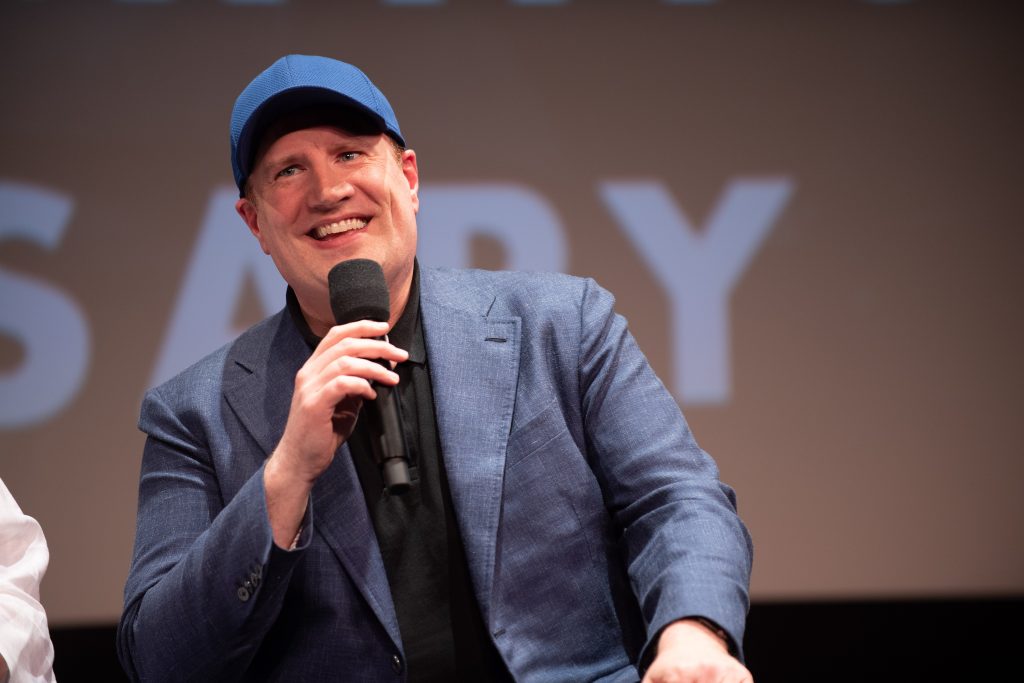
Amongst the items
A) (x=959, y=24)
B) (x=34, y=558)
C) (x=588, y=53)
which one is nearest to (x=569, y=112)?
(x=588, y=53)

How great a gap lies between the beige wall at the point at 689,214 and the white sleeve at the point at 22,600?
208 cm

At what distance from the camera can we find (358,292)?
174 cm

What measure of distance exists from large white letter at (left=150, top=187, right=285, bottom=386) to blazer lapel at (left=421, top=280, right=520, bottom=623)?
177 cm

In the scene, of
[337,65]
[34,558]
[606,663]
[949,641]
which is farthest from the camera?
[949,641]

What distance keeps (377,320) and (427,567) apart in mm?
441

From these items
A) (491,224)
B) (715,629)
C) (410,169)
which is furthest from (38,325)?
(715,629)

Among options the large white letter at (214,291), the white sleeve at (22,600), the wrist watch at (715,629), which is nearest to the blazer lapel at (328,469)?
the white sleeve at (22,600)

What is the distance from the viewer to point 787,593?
3760mm

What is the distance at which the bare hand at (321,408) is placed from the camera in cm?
158

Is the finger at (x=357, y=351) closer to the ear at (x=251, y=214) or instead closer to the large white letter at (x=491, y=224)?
the ear at (x=251, y=214)

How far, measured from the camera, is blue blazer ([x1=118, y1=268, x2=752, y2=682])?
1.70m

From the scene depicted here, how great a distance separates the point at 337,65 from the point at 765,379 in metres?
2.25

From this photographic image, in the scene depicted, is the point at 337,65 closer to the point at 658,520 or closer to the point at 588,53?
the point at 658,520

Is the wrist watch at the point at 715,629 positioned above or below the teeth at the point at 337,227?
below
